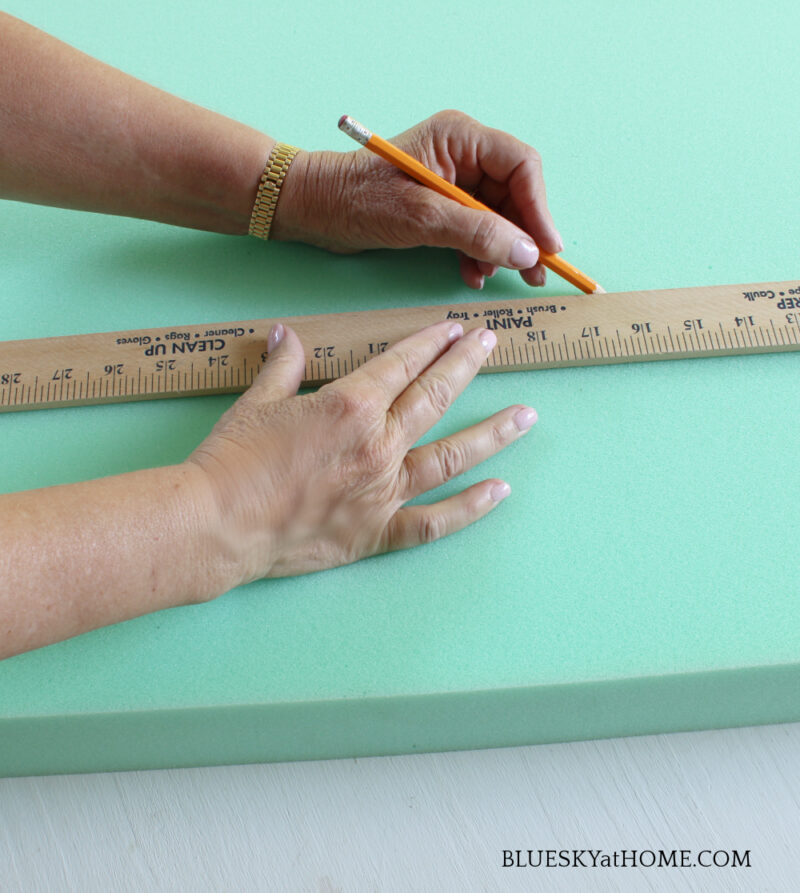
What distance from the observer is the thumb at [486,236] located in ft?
3.82

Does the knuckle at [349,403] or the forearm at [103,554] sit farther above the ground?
the knuckle at [349,403]

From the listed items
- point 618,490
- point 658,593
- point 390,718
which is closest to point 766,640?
point 658,593

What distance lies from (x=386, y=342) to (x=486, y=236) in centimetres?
23

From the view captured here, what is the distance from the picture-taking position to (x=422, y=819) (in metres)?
1.13

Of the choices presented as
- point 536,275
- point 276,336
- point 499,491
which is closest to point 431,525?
point 499,491

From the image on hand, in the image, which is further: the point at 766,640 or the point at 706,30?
the point at 706,30

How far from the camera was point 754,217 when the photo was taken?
1.35 meters

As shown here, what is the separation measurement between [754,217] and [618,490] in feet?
2.09

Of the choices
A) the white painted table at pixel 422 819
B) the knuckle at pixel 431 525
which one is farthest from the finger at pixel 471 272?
the white painted table at pixel 422 819

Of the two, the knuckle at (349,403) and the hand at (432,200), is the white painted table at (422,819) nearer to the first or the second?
the knuckle at (349,403)

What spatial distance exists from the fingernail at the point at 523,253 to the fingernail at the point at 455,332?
145 millimetres

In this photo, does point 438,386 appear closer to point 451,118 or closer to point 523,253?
point 523,253

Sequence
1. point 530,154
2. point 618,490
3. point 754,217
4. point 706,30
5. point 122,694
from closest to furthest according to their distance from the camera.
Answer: point 122,694, point 618,490, point 530,154, point 754,217, point 706,30

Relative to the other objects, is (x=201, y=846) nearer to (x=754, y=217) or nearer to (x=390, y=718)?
(x=390, y=718)
